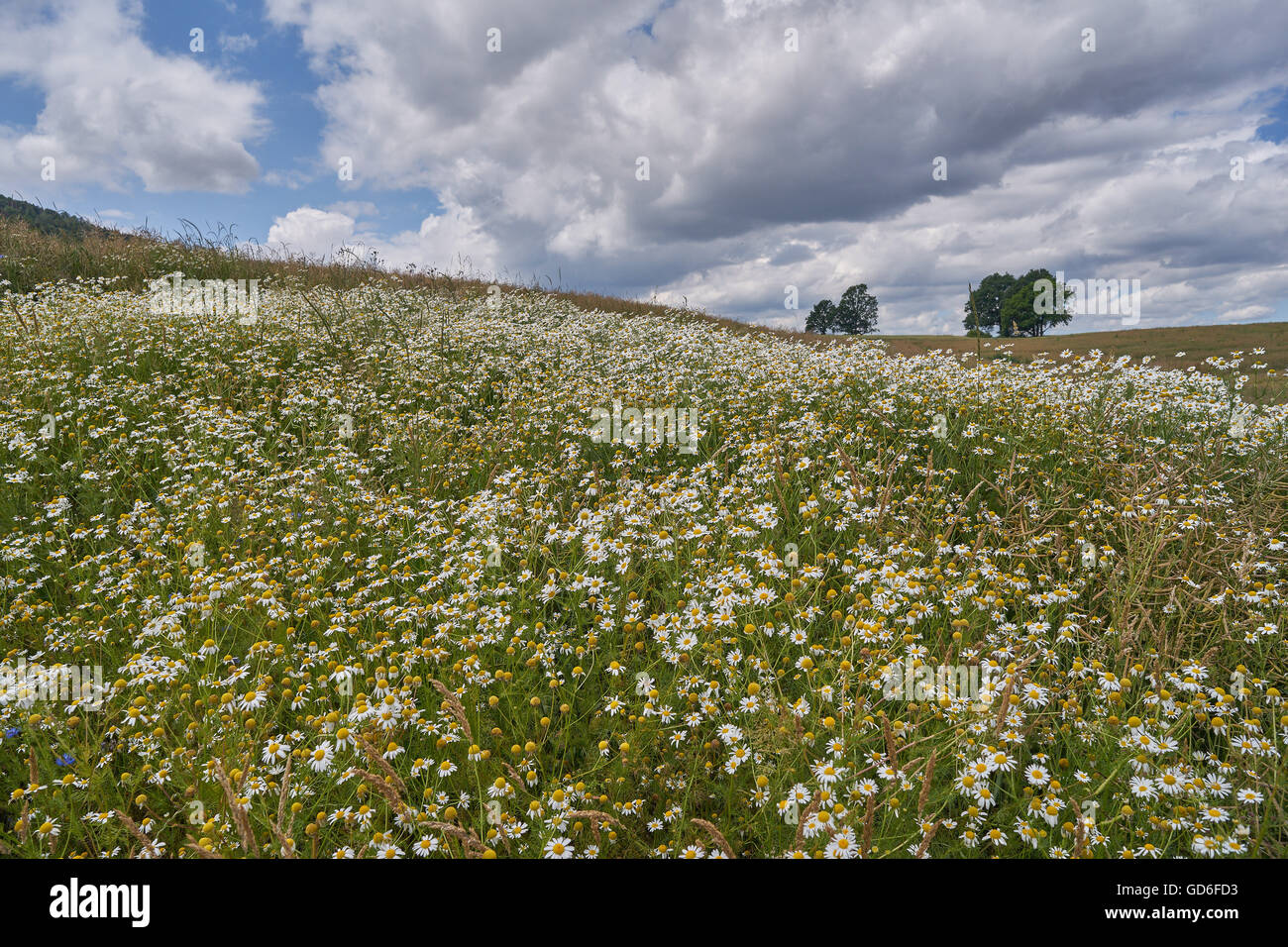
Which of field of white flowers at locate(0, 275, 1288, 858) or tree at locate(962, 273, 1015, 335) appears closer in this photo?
field of white flowers at locate(0, 275, 1288, 858)

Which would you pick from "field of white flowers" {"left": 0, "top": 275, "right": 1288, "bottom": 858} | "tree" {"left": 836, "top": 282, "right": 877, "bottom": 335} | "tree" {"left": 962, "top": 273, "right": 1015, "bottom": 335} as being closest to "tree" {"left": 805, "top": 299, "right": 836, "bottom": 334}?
"tree" {"left": 836, "top": 282, "right": 877, "bottom": 335}

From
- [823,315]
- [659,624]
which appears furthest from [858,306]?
[659,624]

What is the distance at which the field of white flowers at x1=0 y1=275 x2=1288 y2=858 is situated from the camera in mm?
2625

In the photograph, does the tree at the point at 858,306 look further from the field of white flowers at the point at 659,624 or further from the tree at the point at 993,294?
the field of white flowers at the point at 659,624

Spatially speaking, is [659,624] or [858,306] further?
[858,306]

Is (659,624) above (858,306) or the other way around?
the other way around

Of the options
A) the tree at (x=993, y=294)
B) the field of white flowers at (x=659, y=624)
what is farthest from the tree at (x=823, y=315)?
the field of white flowers at (x=659, y=624)

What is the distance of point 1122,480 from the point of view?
5.18 meters

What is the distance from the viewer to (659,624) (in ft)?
12.0

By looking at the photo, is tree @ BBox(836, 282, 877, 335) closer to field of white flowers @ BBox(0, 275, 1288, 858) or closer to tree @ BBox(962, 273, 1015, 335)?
tree @ BBox(962, 273, 1015, 335)

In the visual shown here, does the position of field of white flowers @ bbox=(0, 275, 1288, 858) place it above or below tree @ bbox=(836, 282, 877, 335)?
below

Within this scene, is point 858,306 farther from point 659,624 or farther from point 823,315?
point 659,624
